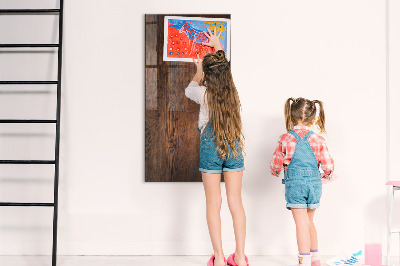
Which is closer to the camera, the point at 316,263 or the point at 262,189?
the point at 316,263

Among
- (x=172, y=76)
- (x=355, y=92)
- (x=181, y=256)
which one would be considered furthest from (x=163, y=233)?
(x=355, y=92)

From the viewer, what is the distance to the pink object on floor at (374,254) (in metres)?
2.78

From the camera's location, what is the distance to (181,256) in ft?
10.1

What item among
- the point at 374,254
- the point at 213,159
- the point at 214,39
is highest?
the point at 214,39

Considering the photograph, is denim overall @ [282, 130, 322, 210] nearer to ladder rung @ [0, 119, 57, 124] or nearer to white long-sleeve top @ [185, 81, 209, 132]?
white long-sleeve top @ [185, 81, 209, 132]

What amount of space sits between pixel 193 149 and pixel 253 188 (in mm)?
504

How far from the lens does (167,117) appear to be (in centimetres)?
311

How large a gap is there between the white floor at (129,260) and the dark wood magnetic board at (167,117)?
0.54 m

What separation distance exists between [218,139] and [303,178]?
0.55 meters

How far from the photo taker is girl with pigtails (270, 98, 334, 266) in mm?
2602

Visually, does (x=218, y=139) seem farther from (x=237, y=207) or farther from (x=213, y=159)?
(x=237, y=207)

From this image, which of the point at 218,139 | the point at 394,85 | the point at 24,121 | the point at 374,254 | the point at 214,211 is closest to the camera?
the point at 218,139

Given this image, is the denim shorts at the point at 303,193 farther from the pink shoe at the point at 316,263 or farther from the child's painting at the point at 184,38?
the child's painting at the point at 184,38

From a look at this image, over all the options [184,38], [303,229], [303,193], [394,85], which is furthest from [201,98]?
[394,85]
